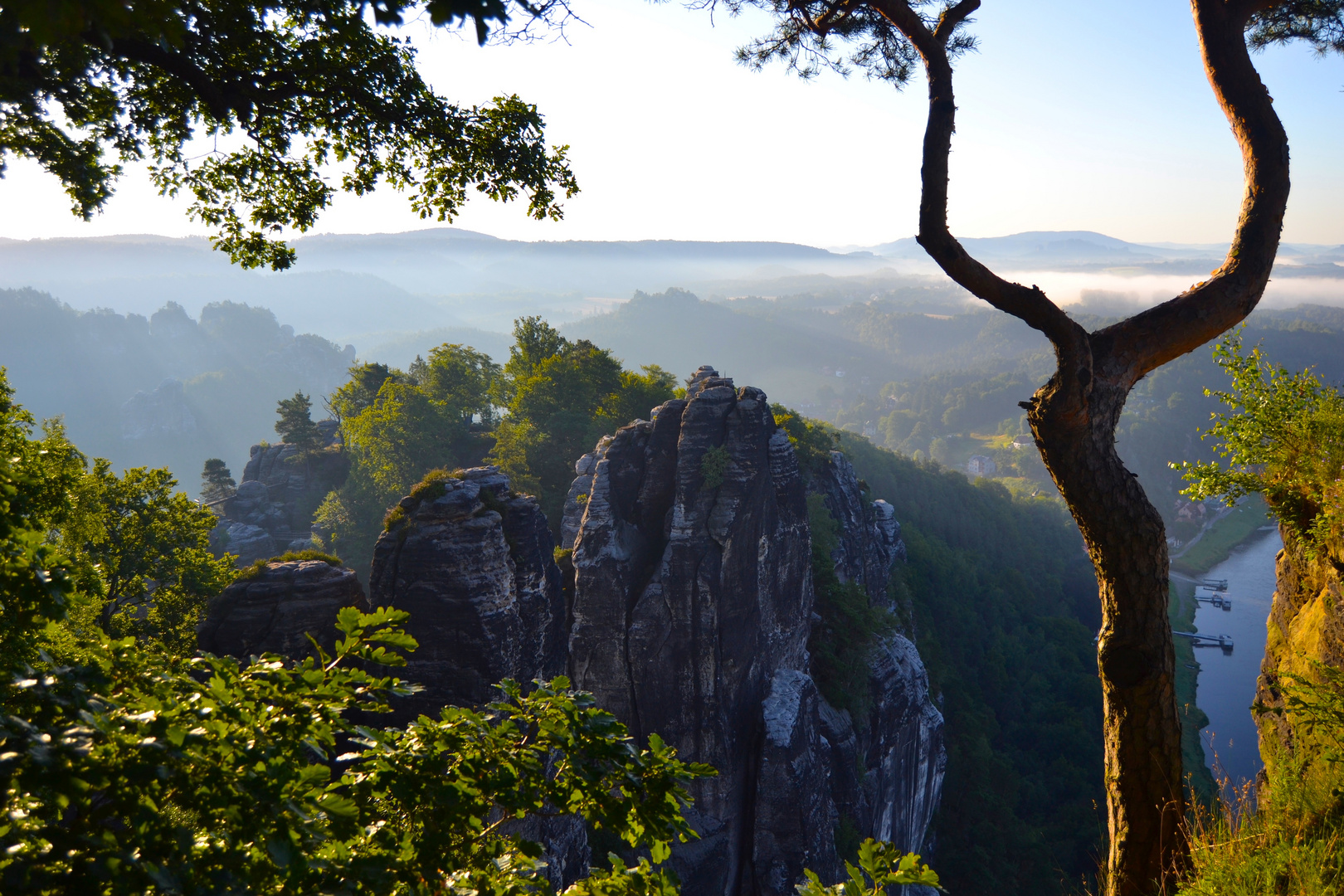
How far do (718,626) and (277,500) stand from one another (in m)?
40.3

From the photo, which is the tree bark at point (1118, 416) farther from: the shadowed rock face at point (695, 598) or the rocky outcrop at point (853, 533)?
the rocky outcrop at point (853, 533)

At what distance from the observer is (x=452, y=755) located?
14.9 feet

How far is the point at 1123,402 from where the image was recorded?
19.4 ft

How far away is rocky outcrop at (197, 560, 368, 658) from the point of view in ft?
49.9

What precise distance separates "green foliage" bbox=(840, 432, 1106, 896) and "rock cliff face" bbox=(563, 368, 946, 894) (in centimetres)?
1456

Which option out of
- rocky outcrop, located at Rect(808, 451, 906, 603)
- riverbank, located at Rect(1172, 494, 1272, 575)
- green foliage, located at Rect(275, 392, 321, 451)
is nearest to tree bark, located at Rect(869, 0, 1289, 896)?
rocky outcrop, located at Rect(808, 451, 906, 603)

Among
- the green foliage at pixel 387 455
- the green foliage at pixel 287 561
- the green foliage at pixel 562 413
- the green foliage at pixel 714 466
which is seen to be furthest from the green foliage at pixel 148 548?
the green foliage at pixel 714 466

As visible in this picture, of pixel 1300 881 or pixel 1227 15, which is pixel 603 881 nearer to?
pixel 1300 881

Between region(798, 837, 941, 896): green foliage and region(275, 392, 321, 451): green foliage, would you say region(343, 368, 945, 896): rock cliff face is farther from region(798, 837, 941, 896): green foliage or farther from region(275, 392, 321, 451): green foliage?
region(275, 392, 321, 451): green foliage

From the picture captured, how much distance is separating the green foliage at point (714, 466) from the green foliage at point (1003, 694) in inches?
895

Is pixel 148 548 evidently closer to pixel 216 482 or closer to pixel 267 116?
pixel 267 116

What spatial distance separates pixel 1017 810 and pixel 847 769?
3420cm

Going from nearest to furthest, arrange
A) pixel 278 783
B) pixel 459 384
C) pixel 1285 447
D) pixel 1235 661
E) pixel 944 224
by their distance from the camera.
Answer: pixel 278 783 → pixel 944 224 → pixel 1285 447 → pixel 459 384 → pixel 1235 661

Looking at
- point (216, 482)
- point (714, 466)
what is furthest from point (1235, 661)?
point (216, 482)
